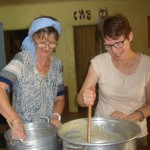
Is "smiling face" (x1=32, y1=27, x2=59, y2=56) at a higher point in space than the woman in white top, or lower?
higher

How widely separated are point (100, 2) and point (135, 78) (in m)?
4.03

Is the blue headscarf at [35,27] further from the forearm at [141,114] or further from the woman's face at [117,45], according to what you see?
the forearm at [141,114]

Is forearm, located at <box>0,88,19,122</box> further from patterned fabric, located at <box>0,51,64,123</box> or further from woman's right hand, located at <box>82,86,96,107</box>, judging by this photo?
woman's right hand, located at <box>82,86,96,107</box>

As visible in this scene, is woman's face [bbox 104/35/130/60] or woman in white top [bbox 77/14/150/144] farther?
woman in white top [bbox 77/14/150/144]

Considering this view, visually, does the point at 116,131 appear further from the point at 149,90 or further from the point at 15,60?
the point at 15,60

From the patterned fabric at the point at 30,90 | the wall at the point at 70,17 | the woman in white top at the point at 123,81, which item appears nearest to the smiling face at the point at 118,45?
the woman in white top at the point at 123,81

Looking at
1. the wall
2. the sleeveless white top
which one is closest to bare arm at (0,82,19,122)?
the sleeveless white top

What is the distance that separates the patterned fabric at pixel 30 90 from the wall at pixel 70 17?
3.77 meters

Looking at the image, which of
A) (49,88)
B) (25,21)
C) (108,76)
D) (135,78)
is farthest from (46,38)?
(25,21)

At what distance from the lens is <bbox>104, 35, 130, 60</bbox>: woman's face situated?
4.35 ft

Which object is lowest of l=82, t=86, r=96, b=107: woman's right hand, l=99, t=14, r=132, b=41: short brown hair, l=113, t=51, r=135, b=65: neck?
l=82, t=86, r=96, b=107: woman's right hand

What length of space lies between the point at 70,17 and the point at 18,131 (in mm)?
4353

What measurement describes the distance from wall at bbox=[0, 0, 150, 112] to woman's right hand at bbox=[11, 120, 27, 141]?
4.19m

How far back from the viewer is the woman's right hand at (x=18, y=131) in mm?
995
